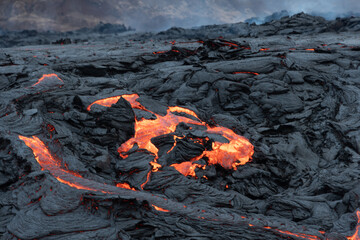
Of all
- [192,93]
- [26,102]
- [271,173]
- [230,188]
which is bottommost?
[230,188]

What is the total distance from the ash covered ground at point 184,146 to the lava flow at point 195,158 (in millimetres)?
49

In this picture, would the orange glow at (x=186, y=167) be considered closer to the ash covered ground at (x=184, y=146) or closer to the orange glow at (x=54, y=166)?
the ash covered ground at (x=184, y=146)

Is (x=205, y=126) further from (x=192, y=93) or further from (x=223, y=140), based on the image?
(x=192, y=93)

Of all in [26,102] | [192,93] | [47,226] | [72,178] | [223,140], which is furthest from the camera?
[192,93]

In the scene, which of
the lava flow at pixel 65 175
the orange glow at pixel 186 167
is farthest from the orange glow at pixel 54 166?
the orange glow at pixel 186 167

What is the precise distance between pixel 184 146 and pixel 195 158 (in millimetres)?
652

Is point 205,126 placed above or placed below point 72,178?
above

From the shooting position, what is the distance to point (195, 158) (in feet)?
32.0

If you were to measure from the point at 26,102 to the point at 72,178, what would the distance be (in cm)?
594

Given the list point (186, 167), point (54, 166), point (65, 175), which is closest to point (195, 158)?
point (186, 167)

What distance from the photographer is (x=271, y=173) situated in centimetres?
963

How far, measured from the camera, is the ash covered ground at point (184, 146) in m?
5.84

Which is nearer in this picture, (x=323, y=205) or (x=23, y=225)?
(x=23, y=225)

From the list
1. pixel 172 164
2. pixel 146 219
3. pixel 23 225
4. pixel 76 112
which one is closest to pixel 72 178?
pixel 23 225
